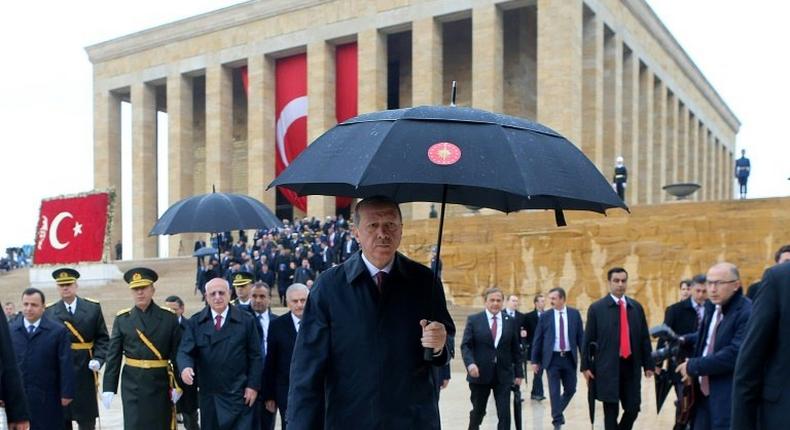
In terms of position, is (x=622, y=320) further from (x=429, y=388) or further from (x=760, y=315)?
(x=429, y=388)

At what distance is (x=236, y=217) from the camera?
728 cm

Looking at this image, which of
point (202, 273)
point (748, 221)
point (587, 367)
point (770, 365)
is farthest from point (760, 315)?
point (202, 273)

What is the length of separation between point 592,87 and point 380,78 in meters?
8.28

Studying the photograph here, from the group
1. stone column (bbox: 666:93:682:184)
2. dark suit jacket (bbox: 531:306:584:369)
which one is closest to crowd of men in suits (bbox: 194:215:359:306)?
dark suit jacket (bbox: 531:306:584:369)

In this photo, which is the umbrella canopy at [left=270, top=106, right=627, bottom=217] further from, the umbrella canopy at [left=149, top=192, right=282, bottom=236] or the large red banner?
the large red banner

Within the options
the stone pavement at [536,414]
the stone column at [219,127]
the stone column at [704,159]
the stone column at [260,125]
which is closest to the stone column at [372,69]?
the stone column at [260,125]

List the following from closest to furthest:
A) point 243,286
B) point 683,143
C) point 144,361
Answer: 1. point 144,361
2. point 243,286
3. point 683,143

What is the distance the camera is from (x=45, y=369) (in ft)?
20.8

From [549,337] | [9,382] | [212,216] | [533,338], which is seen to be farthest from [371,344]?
[533,338]

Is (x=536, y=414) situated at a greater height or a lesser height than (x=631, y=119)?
lesser

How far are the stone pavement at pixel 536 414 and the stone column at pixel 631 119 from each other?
22579 mm

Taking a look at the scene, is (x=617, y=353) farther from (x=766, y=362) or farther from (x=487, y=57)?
(x=487, y=57)

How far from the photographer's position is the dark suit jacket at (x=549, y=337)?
30.3 ft

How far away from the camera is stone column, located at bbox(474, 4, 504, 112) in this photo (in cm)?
2836
